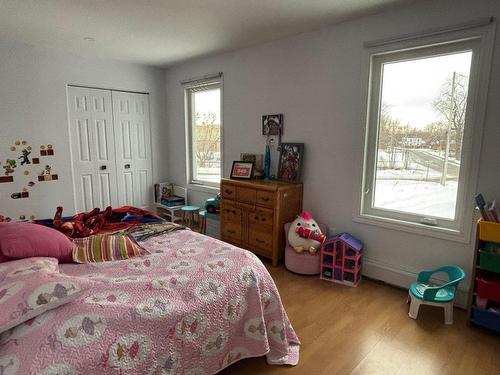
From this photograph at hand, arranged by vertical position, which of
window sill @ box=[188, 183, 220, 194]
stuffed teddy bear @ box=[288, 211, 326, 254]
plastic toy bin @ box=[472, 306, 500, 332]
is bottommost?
plastic toy bin @ box=[472, 306, 500, 332]

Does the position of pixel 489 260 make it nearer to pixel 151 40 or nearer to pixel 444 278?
pixel 444 278

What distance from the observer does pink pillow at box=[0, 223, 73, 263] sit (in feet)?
Result: 4.84

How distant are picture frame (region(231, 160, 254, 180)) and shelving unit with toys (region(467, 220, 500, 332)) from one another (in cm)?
223

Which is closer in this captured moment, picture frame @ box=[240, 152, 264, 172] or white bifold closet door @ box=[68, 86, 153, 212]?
picture frame @ box=[240, 152, 264, 172]

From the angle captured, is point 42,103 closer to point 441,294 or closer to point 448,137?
point 448,137

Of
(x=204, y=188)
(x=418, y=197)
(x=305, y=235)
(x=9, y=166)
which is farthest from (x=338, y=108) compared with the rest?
(x=9, y=166)

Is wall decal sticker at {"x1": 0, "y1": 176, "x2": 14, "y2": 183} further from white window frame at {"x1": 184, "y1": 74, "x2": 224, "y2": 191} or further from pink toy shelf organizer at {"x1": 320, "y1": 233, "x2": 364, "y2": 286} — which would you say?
pink toy shelf organizer at {"x1": 320, "y1": 233, "x2": 364, "y2": 286}

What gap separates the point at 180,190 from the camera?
4793mm

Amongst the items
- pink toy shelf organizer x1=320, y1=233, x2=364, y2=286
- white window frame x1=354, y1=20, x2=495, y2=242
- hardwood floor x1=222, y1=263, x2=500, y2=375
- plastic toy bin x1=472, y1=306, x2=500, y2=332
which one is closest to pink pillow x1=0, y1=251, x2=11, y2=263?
hardwood floor x1=222, y1=263, x2=500, y2=375

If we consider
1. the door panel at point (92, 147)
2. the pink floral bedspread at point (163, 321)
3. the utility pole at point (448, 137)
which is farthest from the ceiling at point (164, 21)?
the pink floral bedspread at point (163, 321)

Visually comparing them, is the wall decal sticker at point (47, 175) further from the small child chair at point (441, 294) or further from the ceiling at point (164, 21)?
the small child chair at point (441, 294)

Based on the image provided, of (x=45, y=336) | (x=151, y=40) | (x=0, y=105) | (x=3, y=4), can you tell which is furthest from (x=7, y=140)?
(x=45, y=336)

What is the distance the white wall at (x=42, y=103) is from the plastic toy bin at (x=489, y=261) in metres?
4.36

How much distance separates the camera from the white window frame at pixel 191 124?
403 centimetres
